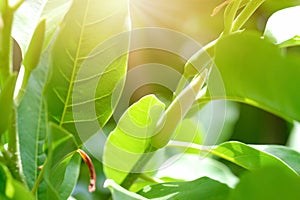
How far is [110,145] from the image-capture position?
80 centimetres

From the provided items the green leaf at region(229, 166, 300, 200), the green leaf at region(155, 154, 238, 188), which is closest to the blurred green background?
the green leaf at region(155, 154, 238, 188)

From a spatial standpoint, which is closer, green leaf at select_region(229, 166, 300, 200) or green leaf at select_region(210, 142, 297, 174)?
green leaf at select_region(229, 166, 300, 200)

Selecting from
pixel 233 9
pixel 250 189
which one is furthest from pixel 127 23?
pixel 250 189

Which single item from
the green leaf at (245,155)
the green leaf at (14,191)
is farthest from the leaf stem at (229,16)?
the green leaf at (14,191)

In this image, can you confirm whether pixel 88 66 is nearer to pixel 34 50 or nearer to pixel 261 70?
pixel 34 50

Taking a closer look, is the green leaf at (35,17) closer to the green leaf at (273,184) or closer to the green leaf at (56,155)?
the green leaf at (56,155)

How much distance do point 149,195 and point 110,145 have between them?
0.37 feet

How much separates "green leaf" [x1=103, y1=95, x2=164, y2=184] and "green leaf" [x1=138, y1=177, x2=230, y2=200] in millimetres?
73

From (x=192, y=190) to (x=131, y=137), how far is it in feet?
0.40

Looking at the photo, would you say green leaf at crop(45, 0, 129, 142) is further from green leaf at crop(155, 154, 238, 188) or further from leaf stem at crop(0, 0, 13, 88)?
green leaf at crop(155, 154, 238, 188)

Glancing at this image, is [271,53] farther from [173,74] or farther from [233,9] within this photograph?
[173,74]

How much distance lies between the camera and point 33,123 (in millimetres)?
659

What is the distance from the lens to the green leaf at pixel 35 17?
2.46ft

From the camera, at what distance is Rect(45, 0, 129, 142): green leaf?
667mm
